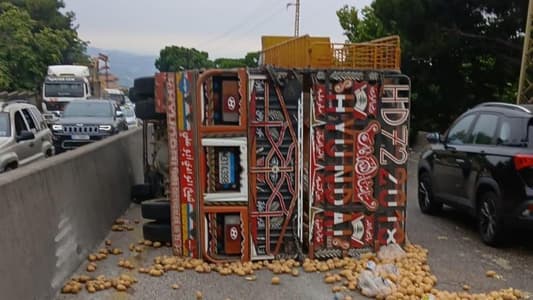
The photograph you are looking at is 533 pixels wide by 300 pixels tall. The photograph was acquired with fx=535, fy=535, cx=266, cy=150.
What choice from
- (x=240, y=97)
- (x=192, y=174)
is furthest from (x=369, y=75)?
(x=192, y=174)

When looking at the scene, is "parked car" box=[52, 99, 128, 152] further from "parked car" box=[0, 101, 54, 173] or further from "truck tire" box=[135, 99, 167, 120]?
"truck tire" box=[135, 99, 167, 120]

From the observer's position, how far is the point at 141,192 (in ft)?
30.2

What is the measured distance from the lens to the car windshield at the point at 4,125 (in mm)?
10086

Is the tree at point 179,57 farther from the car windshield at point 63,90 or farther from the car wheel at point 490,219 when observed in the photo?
the car wheel at point 490,219

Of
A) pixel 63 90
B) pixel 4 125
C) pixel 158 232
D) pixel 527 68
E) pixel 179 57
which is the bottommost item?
pixel 158 232

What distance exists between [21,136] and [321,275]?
7159mm

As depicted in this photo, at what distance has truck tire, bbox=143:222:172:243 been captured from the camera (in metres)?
6.62

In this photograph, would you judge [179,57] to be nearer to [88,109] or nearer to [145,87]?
[88,109]

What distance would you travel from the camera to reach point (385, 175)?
20.5ft

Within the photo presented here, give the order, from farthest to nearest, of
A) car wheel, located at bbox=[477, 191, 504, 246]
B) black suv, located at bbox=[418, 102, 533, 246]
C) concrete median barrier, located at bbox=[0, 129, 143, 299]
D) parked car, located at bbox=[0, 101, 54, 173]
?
parked car, located at bbox=[0, 101, 54, 173] → car wheel, located at bbox=[477, 191, 504, 246] → black suv, located at bbox=[418, 102, 533, 246] → concrete median barrier, located at bbox=[0, 129, 143, 299]

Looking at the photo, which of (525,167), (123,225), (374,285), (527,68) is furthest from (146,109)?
(527,68)

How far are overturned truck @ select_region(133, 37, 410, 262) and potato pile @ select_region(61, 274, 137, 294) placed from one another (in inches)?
36.2

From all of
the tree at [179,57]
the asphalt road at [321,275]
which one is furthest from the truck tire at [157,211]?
the tree at [179,57]

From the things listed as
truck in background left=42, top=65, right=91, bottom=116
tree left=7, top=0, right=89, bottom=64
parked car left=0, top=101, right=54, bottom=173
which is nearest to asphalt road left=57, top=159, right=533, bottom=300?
parked car left=0, top=101, right=54, bottom=173
